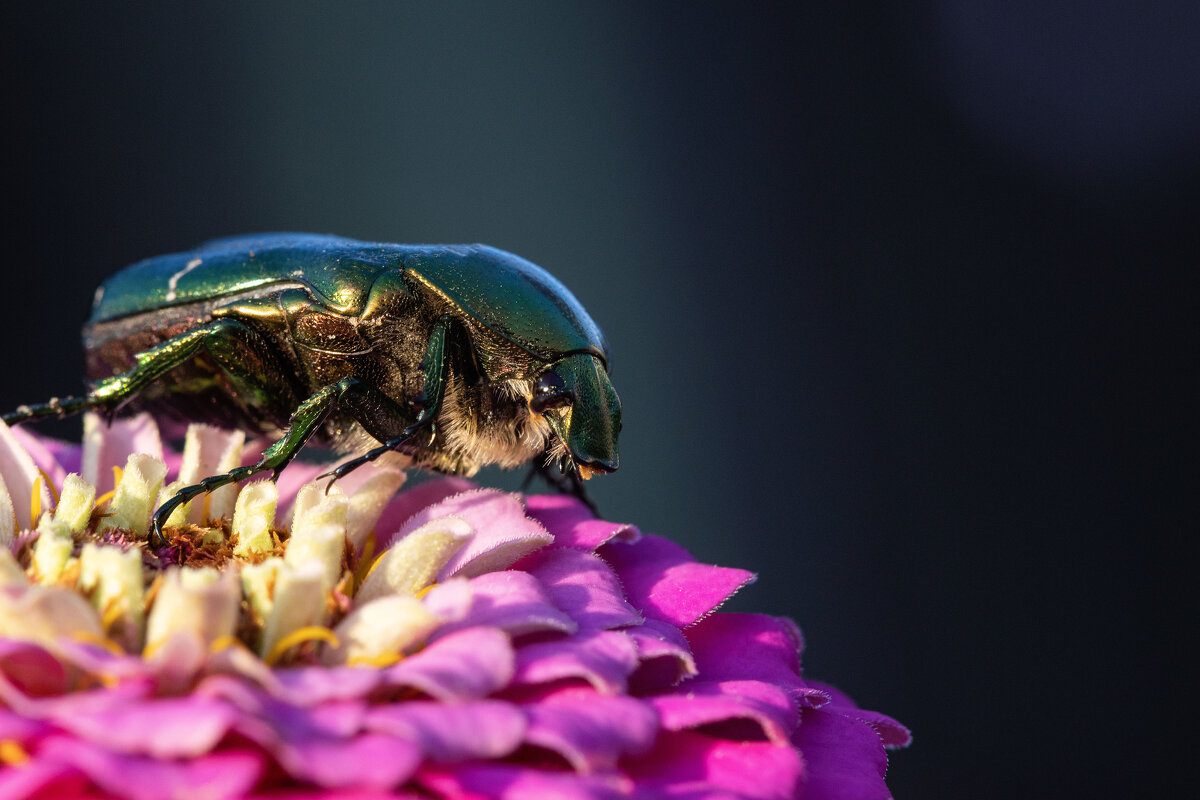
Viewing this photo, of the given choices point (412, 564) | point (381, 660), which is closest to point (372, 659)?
point (381, 660)

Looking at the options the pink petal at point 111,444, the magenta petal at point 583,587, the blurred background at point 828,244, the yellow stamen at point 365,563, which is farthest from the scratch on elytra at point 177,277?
the blurred background at point 828,244

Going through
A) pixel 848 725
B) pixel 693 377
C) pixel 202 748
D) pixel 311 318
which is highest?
pixel 311 318

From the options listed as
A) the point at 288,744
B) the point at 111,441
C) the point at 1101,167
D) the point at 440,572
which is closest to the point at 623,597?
the point at 440,572

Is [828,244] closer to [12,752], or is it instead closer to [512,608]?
[512,608]

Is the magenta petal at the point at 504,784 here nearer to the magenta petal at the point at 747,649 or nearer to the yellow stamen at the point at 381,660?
the yellow stamen at the point at 381,660

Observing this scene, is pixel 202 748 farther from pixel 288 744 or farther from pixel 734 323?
pixel 734 323

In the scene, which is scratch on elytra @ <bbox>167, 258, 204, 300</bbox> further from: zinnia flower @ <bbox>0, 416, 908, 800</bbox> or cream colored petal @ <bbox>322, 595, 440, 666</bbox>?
cream colored petal @ <bbox>322, 595, 440, 666</bbox>
